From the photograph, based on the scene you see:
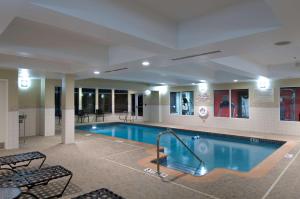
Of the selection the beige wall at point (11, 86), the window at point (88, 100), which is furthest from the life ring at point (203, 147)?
the window at point (88, 100)

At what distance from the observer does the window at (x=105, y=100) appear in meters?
14.5

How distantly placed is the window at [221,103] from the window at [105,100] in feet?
24.3

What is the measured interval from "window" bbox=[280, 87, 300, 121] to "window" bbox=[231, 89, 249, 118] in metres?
1.41

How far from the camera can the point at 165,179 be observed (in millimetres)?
3684

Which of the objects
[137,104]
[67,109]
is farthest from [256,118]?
[137,104]

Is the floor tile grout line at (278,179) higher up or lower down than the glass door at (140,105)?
lower down

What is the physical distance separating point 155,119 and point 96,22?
38.4 ft

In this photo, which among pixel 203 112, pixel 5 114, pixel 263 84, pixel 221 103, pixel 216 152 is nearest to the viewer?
pixel 5 114

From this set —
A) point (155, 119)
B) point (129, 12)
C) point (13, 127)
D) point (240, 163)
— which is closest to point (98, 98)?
point (155, 119)

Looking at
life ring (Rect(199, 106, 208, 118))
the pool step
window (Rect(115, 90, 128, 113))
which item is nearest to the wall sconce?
life ring (Rect(199, 106, 208, 118))

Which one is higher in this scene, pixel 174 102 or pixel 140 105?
pixel 174 102

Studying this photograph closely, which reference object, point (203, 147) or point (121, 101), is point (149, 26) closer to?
point (203, 147)

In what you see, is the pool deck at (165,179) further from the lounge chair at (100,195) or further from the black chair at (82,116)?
the black chair at (82,116)

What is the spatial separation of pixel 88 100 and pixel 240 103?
30.6ft
